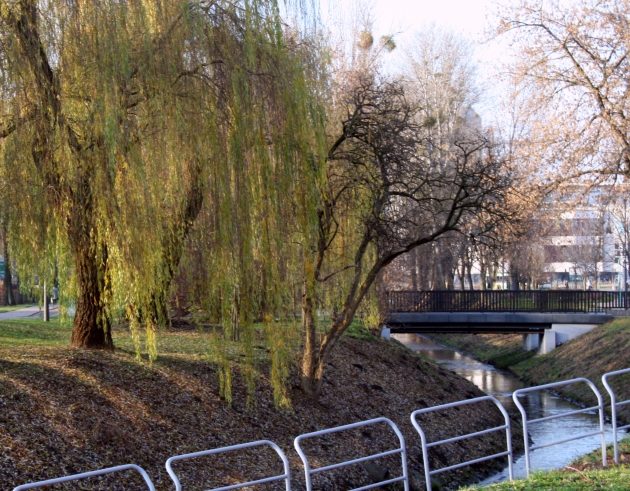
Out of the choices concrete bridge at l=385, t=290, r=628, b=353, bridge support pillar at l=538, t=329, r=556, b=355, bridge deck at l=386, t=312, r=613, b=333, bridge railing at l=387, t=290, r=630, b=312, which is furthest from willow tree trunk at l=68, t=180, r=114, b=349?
bridge support pillar at l=538, t=329, r=556, b=355

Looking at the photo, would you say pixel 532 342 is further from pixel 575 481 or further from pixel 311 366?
pixel 575 481

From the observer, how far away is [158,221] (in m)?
14.3

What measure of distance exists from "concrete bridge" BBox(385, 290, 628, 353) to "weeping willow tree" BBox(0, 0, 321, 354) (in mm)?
24493

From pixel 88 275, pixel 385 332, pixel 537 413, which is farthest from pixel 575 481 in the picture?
pixel 385 332

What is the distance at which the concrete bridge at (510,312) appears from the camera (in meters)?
40.3

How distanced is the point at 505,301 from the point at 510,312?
0.88 metres

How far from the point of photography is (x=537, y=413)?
27188 mm

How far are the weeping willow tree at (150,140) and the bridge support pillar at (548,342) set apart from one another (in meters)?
26.6

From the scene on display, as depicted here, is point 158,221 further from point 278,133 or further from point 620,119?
point 620,119

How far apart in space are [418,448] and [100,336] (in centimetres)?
705

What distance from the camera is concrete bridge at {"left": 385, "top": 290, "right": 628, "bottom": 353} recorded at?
132 ft

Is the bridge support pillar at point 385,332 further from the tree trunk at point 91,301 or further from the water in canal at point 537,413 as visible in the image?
the tree trunk at point 91,301

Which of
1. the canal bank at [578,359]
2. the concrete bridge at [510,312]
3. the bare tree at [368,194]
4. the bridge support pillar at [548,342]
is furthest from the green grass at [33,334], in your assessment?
the bridge support pillar at [548,342]

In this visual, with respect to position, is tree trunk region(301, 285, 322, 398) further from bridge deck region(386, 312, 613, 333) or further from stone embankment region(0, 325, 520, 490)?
bridge deck region(386, 312, 613, 333)
